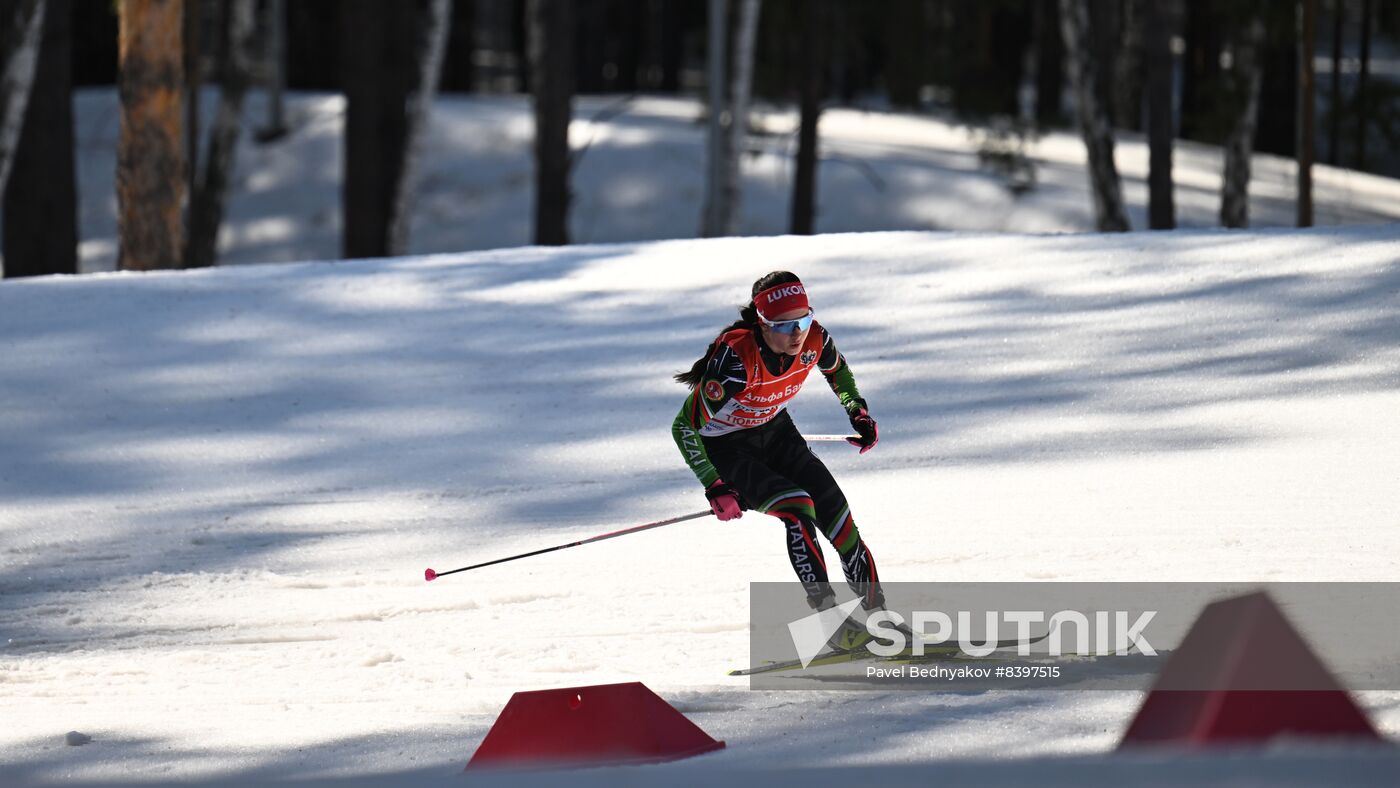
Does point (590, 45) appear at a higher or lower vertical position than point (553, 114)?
higher

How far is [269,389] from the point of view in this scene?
11797 millimetres

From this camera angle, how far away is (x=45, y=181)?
687 inches

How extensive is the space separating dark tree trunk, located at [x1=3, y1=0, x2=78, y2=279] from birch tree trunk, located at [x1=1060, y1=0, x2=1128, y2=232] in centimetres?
1261

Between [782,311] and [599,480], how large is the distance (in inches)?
150

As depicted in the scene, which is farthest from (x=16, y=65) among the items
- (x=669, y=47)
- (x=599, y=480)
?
(x=669, y=47)

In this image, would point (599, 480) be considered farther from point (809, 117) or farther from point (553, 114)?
point (809, 117)

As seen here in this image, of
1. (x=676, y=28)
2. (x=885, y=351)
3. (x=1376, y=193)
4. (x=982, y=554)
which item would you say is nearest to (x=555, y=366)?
(x=885, y=351)

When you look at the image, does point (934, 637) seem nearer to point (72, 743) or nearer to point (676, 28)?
point (72, 743)

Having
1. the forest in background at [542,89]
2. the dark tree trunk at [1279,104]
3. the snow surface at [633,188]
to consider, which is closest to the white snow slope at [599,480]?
the forest in background at [542,89]

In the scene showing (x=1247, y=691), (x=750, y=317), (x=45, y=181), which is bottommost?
(x=1247, y=691)

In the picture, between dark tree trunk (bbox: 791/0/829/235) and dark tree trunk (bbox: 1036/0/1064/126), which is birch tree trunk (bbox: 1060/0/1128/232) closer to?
dark tree trunk (bbox: 791/0/829/235)

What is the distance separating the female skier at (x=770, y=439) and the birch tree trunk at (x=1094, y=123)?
15392 mm

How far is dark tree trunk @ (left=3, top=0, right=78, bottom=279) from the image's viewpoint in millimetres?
17391

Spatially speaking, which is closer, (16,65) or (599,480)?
(599,480)
